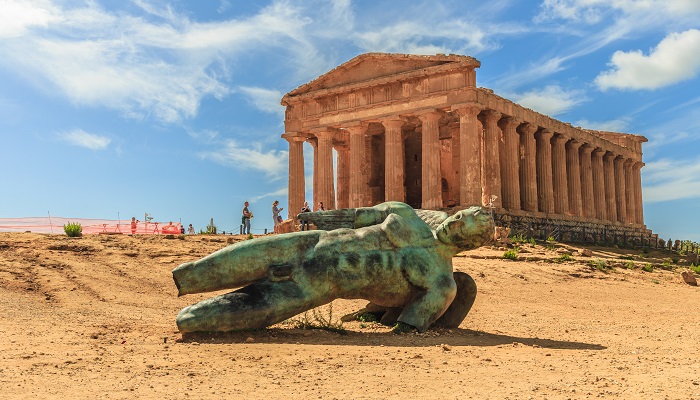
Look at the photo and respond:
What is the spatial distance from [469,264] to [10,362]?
53.5 ft

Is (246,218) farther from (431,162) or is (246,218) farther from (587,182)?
(587,182)

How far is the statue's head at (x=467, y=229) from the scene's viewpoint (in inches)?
384

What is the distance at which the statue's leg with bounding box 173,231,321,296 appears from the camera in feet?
29.1

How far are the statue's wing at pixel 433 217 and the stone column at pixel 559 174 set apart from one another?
32483 millimetres

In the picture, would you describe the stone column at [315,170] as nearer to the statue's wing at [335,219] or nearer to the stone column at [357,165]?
the stone column at [357,165]

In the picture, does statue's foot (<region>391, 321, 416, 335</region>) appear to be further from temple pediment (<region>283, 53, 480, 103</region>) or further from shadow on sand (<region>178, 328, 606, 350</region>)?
temple pediment (<region>283, 53, 480, 103</region>)

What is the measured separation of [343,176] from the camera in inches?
1668

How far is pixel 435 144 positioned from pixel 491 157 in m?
3.02

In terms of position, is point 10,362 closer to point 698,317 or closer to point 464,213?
point 464,213

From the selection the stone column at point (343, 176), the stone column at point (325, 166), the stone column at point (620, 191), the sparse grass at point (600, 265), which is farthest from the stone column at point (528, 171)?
the stone column at point (620, 191)

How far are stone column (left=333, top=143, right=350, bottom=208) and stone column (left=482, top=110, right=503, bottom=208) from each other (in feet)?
30.4

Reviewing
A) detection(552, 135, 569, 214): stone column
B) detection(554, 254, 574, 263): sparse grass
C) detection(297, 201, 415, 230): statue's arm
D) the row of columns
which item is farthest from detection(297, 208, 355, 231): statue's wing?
detection(552, 135, 569, 214): stone column

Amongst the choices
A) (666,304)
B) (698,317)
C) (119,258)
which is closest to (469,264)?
(666,304)

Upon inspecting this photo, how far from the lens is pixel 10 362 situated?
6.96m
